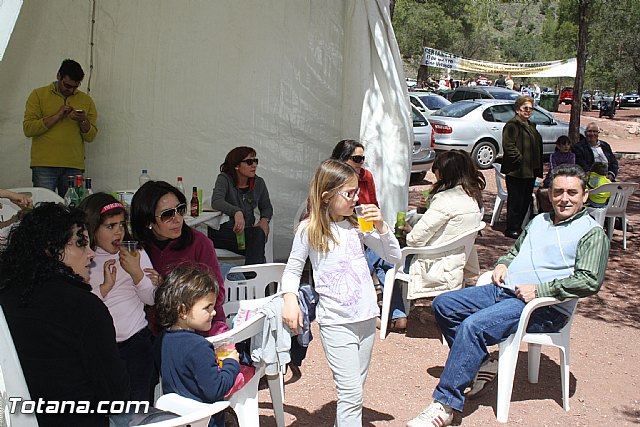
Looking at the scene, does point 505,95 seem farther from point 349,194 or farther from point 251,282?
point 349,194

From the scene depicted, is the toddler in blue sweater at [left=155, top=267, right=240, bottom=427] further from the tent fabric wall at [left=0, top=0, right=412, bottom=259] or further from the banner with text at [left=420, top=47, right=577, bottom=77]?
the banner with text at [left=420, top=47, right=577, bottom=77]

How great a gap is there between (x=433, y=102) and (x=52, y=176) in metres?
14.5

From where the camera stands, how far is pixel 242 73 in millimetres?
6430

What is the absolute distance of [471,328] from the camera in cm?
372

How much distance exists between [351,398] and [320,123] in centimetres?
366

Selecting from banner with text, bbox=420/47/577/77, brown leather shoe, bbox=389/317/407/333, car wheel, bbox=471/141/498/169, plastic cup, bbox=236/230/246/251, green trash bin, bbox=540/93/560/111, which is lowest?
brown leather shoe, bbox=389/317/407/333

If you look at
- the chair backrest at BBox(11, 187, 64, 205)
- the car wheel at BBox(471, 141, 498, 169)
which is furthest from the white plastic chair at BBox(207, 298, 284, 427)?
the car wheel at BBox(471, 141, 498, 169)

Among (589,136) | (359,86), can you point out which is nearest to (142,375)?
(359,86)

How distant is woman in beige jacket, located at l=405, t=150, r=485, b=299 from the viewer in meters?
4.80

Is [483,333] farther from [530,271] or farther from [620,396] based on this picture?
[620,396]

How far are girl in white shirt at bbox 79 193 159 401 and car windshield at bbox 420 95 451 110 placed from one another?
1650 centimetres

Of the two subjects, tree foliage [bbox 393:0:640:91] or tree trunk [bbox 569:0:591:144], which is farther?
tree foliage [bbox 393:0:640:91]

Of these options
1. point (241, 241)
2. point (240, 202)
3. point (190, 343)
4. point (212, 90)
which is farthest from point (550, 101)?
point (190, 343)

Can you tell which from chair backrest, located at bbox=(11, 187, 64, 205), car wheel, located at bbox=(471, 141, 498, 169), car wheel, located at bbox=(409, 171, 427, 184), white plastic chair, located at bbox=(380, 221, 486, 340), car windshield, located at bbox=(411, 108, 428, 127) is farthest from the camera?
car wheel, located at bbox=(471, 141, 498, 169)
